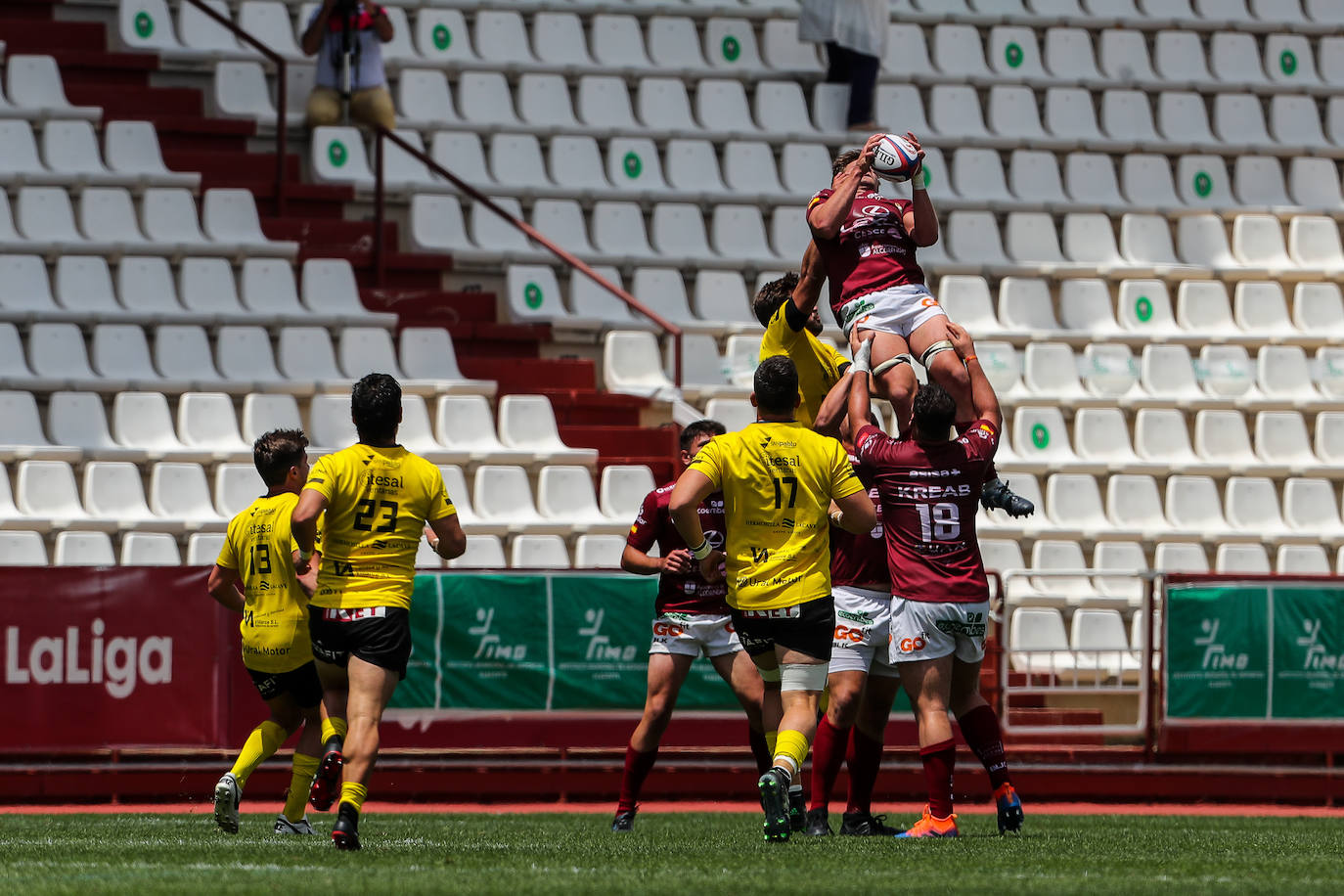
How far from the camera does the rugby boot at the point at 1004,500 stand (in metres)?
9.03

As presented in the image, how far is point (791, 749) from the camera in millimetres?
8047

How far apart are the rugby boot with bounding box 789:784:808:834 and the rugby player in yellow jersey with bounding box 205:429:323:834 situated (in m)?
2.15

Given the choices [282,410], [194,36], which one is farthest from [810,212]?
[194,36]

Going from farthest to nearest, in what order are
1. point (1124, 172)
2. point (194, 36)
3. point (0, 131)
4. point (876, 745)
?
point (1124, 172), point (194, 36), point (0, 131), point (876, 745)

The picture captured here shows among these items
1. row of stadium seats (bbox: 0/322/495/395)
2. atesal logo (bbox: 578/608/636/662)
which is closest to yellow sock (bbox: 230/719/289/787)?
atesal logo (bbox: 578/608/636/662)

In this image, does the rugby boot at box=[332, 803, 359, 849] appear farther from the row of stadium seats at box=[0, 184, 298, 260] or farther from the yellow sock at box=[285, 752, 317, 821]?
the row of stadium seats at box=[0, 184, 298, 260]

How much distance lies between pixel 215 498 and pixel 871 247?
667 cm

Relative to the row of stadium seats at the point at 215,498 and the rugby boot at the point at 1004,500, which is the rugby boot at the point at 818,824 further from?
the row of stadium seats at the point at 215,498

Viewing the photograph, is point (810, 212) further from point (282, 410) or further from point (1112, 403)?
point (1112, 403)

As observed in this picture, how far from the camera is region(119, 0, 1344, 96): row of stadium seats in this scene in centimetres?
1834

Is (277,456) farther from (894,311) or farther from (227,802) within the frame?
A: (894,311)

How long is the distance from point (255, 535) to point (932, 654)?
309cm

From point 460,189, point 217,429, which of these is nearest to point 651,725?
point 217,429

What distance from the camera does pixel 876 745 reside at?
9.27m
